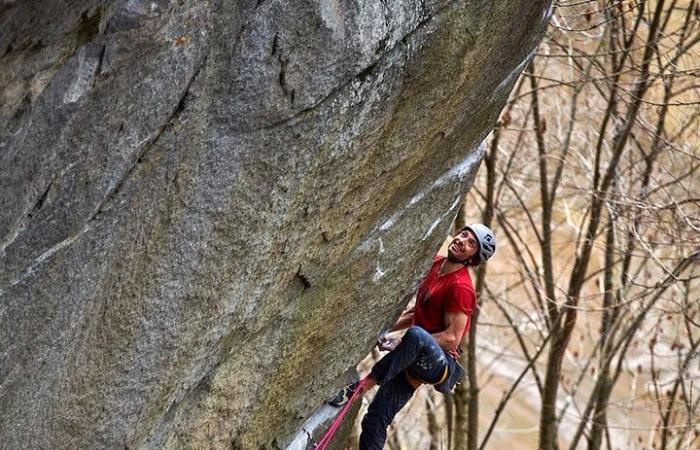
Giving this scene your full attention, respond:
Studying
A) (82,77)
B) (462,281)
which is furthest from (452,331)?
(82,77)

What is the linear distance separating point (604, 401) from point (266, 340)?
9.63 metres

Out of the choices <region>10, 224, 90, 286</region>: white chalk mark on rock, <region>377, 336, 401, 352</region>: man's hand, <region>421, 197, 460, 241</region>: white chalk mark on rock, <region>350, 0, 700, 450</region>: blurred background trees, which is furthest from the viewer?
<region>350, 0, 700, 450</region>: blurred background trees

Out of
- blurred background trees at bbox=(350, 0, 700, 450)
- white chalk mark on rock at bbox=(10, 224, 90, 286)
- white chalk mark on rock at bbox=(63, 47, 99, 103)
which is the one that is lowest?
blurred background trees at bbox=(350, 0, 700, 450)

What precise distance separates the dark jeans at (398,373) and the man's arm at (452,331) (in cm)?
8

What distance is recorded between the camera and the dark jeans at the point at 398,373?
291 inches

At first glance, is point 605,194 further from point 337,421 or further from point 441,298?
point 337,421

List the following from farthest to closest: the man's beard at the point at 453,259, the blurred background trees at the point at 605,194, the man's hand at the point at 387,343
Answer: the blurred background trees at the point at 605,194
the man's hand at the point at 387,343
the man's beard at the point at 453,259

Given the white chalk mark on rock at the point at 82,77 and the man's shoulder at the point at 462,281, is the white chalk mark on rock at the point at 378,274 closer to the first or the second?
the man's shoulder at the point at 462,281

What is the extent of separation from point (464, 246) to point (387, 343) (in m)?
1.09

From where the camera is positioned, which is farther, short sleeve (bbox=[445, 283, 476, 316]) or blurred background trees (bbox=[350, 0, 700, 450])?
blurred background trees (bbox=[350, 0, 700, 450])

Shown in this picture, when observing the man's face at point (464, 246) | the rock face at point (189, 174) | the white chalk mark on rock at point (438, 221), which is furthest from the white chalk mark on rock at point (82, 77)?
the man's face at point (464, 246)

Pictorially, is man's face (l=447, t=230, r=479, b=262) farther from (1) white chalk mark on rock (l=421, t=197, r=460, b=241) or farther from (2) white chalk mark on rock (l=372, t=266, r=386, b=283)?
(2) white chalk mark on rock (l=372, t=266, r=386, b=283)

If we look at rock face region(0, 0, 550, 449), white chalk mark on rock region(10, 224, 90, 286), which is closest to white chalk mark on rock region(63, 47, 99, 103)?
rock face region(0, 0, 550, 449)

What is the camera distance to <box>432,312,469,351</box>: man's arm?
7391 mm
